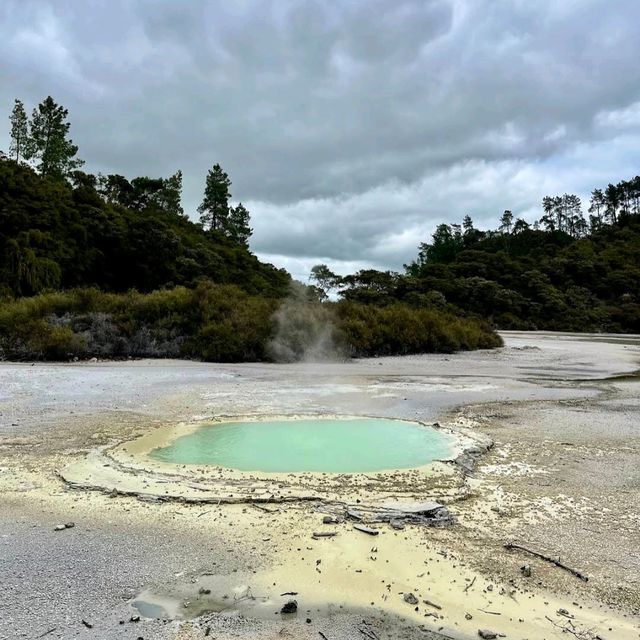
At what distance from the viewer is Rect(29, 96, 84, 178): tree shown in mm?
44250

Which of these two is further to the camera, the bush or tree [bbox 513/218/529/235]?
tree [bbox 513/218/529/235]

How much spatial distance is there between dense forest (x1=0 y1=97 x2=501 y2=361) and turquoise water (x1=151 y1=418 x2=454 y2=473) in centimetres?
977

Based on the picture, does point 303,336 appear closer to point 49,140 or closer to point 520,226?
point 49,140

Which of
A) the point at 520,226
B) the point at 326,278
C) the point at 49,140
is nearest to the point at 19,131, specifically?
the point at 49,140

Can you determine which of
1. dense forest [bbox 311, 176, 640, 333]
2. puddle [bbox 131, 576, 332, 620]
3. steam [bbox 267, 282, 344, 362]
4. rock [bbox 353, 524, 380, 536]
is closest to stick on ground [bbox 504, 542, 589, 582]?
rock [bbox 353, 524, 380, 536]

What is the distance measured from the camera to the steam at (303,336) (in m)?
17.5

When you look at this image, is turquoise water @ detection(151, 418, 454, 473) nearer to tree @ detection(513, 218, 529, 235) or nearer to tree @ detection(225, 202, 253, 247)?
tree @ detection(225, 202, 253, 247)

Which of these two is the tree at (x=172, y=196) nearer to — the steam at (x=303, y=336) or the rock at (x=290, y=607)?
the steam at (x=303, y=336)

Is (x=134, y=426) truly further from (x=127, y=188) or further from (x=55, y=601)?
(x=127, y=188)

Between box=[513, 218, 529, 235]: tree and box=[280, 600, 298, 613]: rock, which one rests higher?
box=[513, 218, 529, 235]: tree

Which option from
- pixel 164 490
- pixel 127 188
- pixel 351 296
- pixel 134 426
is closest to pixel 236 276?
pixel 351 296

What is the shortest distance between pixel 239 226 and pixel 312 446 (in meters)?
57.4

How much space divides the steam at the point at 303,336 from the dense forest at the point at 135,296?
0.04 meters

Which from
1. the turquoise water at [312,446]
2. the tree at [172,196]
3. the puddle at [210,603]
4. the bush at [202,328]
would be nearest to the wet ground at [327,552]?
the puddle at [210,603]
